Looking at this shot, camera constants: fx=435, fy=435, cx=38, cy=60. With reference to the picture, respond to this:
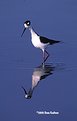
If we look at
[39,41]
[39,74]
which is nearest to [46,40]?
[39,41]

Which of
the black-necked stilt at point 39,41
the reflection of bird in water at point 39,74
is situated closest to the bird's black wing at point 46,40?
the black-necked stilt at point 39,41

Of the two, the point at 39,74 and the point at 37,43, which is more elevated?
the point at 37,43

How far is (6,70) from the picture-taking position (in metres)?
1.96

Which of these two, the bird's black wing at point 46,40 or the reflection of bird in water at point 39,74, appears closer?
the reflection of bird in water at point 39,74

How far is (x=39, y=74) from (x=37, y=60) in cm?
9

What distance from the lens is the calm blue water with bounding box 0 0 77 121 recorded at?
183cm

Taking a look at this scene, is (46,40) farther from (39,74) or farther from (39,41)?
(39,74)

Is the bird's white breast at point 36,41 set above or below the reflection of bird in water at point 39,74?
above

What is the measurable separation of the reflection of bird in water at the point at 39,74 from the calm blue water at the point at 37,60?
2 cm

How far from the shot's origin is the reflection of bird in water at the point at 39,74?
1.89 meters

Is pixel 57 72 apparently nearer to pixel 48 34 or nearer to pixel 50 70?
pixel 50 70

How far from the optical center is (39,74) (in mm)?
1950

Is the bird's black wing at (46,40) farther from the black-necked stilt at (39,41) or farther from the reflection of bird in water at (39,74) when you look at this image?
the reflection of bird in water at (39,74)

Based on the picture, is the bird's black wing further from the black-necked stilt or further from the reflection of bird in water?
the reflection of bird in water
